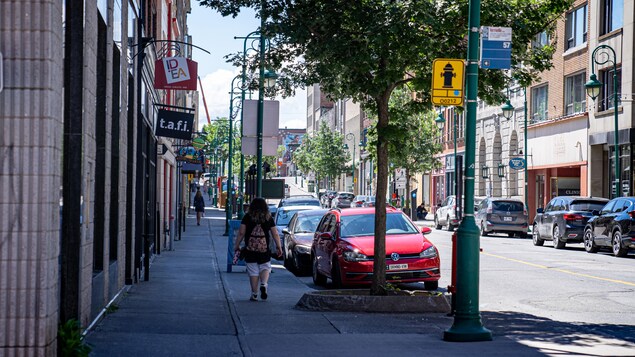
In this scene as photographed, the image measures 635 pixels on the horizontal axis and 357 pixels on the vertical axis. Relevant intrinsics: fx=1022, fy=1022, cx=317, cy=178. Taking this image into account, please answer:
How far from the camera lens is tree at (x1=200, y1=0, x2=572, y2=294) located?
45.1 ft

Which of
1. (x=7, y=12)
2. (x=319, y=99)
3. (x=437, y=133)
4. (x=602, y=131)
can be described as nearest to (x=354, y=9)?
(x=7, y=12)

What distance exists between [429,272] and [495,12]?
5267 millimetres

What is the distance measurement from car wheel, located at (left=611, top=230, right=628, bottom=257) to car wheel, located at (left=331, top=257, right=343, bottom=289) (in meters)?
12.4

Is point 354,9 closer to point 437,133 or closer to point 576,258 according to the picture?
point 576,258

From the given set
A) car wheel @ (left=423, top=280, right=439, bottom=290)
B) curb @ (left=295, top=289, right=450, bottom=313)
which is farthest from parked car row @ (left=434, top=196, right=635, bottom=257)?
curb @ (left=295, top=289, right=450, bottom=313)

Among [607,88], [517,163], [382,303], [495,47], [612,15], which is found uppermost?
[612,15]

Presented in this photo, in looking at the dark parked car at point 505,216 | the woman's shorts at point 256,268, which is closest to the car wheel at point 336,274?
the woman's shorts at point 256,268

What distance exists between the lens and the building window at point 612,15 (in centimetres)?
4191

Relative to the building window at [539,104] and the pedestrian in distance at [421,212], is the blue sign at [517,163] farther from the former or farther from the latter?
the pedestrian in distance at [421,212]

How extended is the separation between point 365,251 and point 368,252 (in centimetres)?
6

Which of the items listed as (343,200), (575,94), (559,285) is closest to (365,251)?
(559,285)

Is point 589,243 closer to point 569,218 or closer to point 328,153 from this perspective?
point 569,218

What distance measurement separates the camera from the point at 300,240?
76.0ft

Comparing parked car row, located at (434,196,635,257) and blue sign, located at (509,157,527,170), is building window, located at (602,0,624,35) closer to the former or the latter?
blue sign, located at (509,157,527,170)
